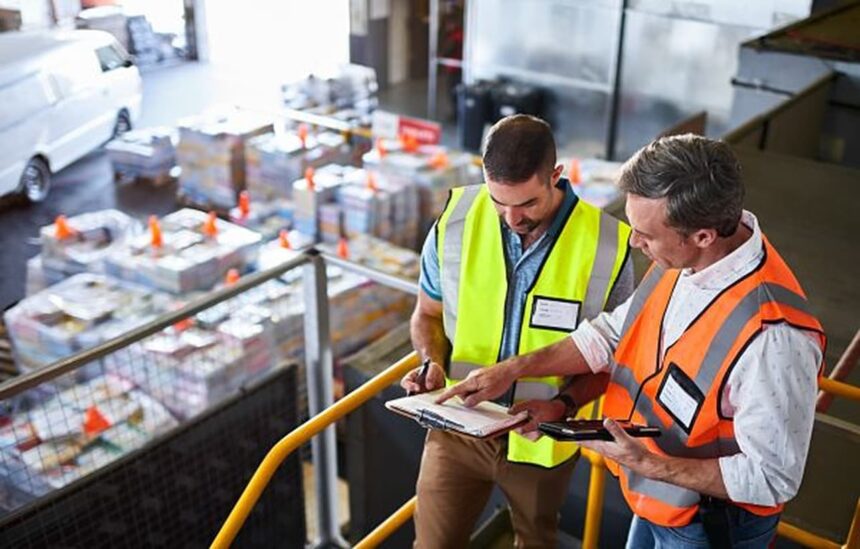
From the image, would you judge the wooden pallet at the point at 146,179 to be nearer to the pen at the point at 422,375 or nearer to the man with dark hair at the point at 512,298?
the man with dark hair at the point at 512,298

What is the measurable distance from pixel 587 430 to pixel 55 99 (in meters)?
6.62

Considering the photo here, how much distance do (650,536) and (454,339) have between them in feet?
2.54

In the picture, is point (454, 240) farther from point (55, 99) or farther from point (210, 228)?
point (55, 99)

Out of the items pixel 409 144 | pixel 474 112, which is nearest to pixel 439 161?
pixel 409 144

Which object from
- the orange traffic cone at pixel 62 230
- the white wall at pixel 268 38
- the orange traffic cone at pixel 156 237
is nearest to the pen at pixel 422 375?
the orange traffic cone at pixel 156 237

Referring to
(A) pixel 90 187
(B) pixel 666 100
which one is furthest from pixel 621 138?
(A) pixel 90 187

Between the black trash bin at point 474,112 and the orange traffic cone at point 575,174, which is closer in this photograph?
the orange traffic cone at point 575,174

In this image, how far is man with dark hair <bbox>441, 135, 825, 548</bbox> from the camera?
5.95ft

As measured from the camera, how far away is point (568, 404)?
248 centimetres

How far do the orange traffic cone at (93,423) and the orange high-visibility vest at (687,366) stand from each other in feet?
9.39

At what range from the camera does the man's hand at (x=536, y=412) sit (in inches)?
89.6

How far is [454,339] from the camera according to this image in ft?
8.78

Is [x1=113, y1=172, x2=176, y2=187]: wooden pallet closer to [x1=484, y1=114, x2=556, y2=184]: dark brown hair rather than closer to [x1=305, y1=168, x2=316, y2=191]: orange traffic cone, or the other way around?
[x1=305, y1=168, x2=316, y2=191]: orange traffic cone

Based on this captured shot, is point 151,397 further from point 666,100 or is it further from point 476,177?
point 666,100
